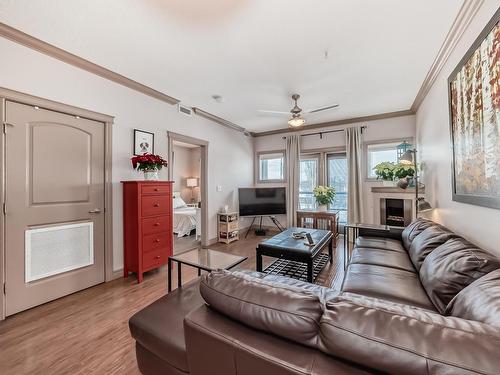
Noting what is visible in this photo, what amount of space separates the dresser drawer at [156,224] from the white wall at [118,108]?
39 cm

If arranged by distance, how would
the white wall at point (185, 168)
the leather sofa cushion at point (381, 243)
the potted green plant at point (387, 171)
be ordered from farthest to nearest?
the white wall at point (185, 168), the potted green plant at point (387, 171), the leather sofa cushion at point (381, 243)

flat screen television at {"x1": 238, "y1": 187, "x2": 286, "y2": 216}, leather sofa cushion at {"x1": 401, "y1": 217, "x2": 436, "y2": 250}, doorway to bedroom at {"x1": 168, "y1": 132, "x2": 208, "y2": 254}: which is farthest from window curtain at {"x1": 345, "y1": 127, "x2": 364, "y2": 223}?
doorway to bedroom at {"x1": 168, "y1": 132, "x2": 208, "y2": 254}

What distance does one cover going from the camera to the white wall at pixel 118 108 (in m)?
2.18

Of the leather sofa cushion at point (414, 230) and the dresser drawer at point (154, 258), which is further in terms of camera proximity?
the dresser drawer at point (154, 258)

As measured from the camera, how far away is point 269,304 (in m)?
0.86

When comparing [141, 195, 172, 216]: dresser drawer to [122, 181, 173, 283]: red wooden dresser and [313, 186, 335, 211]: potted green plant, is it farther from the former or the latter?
[313, 186, 335, 211]: potted green plant

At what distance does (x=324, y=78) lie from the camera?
9.98 feet

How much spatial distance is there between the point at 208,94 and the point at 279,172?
2980mm

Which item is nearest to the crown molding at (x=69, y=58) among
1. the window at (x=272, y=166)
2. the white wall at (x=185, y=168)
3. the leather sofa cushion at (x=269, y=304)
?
the leather sofa cushion at (x=269, y=304)

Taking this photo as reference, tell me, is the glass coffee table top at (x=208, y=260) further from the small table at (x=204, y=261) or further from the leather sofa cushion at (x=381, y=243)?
the leather sofa cushion at (x=381, y=243)

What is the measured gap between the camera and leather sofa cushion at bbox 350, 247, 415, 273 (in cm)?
205

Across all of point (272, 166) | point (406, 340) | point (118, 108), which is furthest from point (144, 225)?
point (272, 166)

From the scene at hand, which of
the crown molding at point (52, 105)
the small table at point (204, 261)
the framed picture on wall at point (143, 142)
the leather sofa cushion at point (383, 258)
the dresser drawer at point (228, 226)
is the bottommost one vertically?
the dresser drawer at point (228, 226)

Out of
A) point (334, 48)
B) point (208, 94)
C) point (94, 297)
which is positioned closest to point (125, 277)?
point (94, 297)
